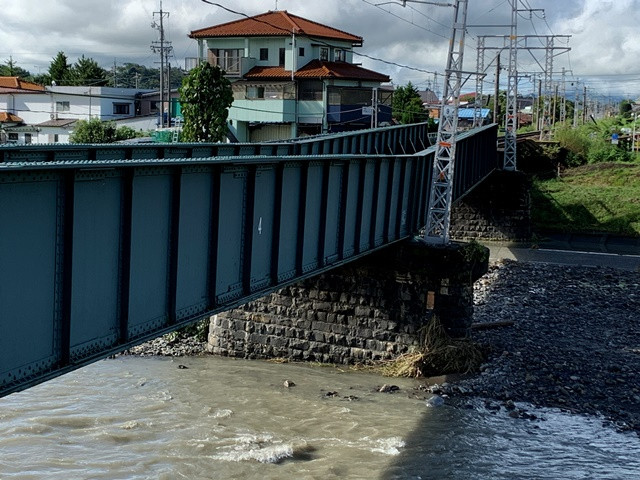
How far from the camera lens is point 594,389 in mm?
19172

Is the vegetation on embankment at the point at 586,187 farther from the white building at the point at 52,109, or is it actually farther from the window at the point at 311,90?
the white building at the point at 52,109

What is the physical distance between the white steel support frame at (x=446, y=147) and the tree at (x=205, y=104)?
30.1ft

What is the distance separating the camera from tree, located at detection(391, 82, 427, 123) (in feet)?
247

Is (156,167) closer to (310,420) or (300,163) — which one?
(300,163)

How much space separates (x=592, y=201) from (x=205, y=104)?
25803mm

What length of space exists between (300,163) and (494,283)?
18625 mm

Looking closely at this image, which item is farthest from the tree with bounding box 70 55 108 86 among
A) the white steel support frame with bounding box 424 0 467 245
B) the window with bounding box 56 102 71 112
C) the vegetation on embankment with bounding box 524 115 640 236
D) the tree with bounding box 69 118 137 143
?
the white steel support frame with bounding box 424 0 467 245

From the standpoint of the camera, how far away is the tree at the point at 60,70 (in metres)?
99.1

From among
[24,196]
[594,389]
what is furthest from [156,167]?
[594,389]

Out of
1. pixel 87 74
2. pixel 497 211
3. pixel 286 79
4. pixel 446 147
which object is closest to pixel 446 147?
pixel 446 147

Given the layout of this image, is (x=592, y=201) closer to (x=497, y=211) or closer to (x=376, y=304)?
(x=497, y=211)

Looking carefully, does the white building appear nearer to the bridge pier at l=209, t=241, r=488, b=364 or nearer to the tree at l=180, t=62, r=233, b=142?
the tree at l=180, t=62, r=233, b=142

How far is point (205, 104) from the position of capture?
31297 millimetres

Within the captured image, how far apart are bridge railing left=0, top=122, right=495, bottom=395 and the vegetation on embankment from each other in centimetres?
3259
